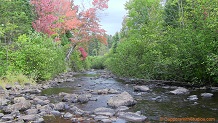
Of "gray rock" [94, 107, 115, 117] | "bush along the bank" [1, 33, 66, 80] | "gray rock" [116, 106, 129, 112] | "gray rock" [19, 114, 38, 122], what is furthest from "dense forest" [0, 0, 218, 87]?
"gray rock" [19, 114, 38, 122]

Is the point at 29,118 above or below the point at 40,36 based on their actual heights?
below

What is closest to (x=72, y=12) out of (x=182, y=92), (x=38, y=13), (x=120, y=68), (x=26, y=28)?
(x=38, y=13)

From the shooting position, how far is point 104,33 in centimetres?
3083

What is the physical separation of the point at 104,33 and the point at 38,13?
29.3 feet

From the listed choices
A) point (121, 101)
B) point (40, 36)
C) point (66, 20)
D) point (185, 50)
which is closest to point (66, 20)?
point (66, 20)

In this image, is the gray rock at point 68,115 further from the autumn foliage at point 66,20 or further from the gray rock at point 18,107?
the autumn foliage at point 66,20

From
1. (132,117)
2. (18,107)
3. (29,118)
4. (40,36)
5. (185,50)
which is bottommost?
(132,117)

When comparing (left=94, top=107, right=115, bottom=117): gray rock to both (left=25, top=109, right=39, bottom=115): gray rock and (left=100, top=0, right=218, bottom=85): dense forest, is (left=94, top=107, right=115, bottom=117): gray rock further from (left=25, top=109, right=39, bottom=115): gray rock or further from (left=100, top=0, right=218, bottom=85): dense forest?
(left=100, top=0, right=218, bottom=85): dense forest

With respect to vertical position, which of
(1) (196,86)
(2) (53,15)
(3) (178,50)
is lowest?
(1) (196,86)

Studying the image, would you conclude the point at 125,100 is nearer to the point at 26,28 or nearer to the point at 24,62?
the point at 24,62

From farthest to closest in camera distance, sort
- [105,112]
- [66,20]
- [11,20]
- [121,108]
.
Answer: [66,20]
[11,20]
[121,108]
[105,112]

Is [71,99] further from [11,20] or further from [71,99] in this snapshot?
[11,20]

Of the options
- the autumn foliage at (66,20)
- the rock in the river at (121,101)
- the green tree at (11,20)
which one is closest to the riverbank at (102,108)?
the rock in the river at (121,101)

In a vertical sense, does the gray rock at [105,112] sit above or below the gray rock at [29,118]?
below
